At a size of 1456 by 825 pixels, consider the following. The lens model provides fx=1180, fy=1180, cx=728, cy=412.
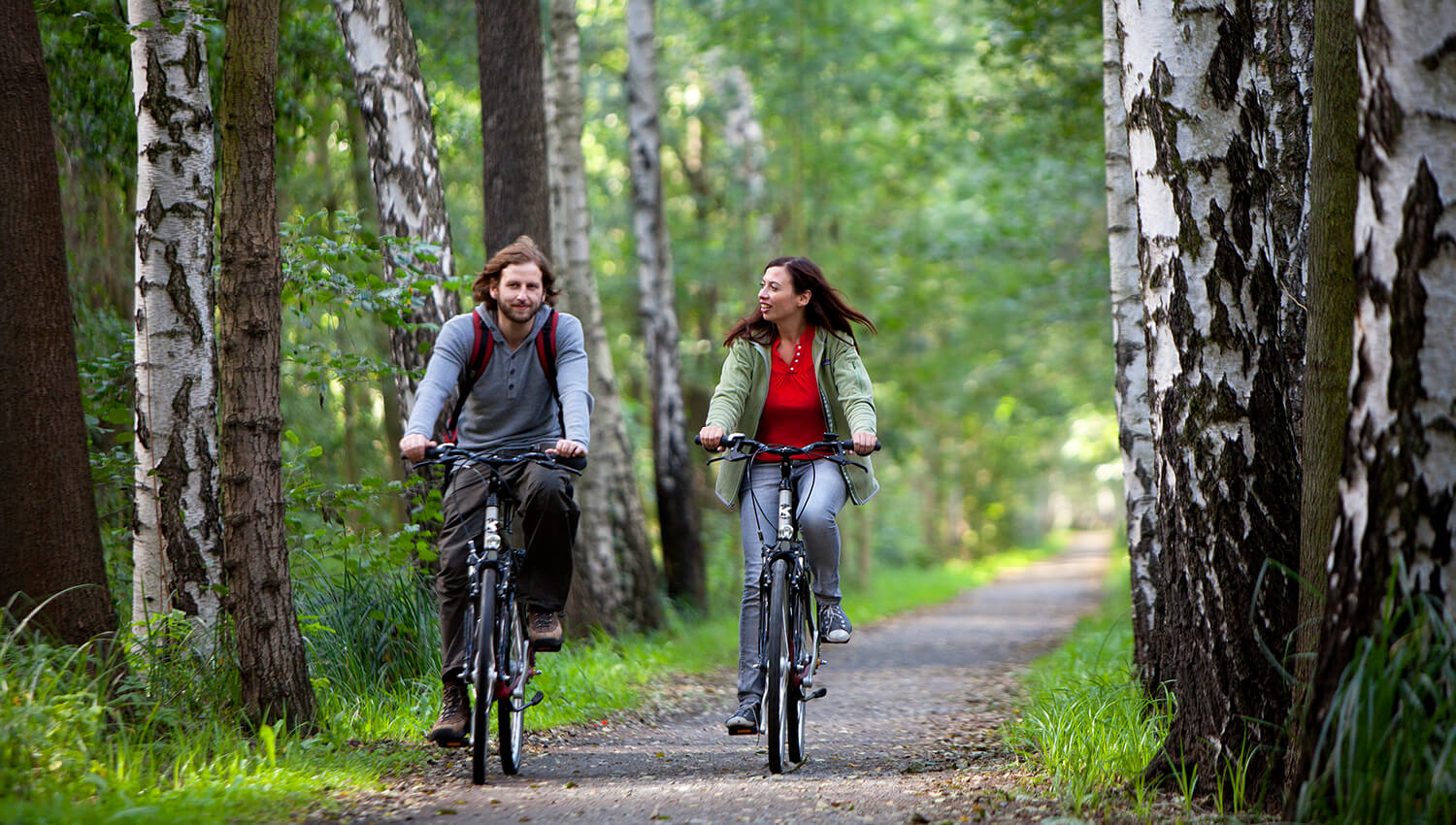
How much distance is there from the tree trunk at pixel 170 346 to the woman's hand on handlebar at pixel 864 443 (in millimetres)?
3217

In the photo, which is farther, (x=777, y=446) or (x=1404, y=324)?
(x=777, y=446)

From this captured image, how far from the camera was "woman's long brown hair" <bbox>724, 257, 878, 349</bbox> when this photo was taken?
5574 millimetres

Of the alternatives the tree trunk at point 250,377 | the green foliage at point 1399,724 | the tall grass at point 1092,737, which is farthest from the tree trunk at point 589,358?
the green foliage at point 1399,724

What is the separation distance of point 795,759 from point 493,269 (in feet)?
8.47

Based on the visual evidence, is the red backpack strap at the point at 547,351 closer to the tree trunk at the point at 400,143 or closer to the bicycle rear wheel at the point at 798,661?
the bicycle rear wheel at the point at 798,661

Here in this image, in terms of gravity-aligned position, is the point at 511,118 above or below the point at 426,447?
above

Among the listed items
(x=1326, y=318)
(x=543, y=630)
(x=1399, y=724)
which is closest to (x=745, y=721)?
(x=543, y=630)

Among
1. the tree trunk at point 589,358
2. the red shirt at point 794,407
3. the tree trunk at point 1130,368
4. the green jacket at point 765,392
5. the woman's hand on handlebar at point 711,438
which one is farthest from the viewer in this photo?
the tree trunk at point 589,358

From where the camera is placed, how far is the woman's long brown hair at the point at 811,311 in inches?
219

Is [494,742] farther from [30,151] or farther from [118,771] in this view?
[30,151]

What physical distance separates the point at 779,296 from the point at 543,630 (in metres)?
1.88

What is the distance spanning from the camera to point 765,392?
219 inches

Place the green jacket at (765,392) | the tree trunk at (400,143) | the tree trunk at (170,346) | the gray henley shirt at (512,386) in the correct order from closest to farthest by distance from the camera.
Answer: the gray henley shirt at (512,386)
the green jacket at (765,392)
the tree trunk at (170,346)
the tree trunk at (400,143)

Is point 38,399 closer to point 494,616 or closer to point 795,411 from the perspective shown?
point 494,616
